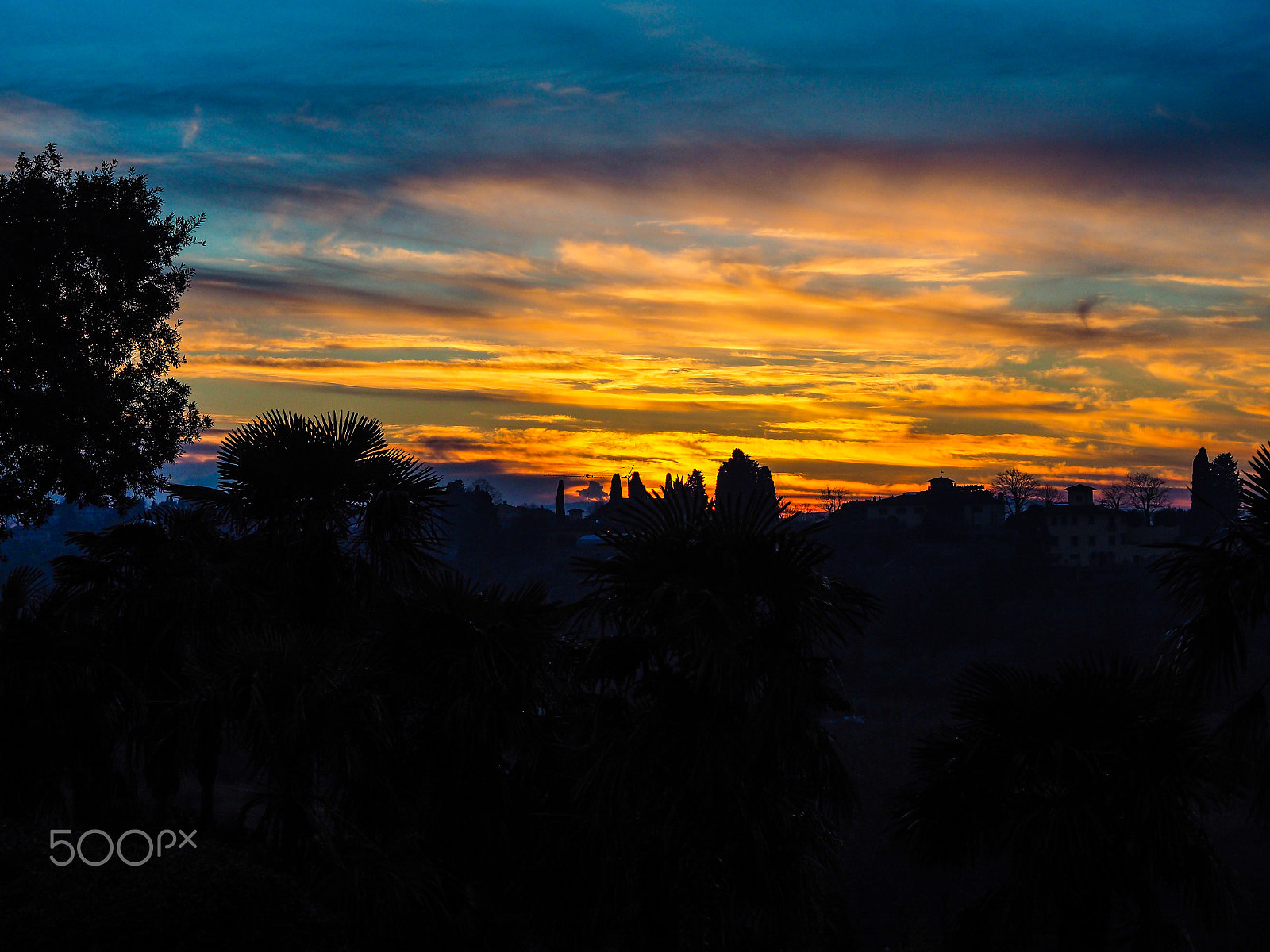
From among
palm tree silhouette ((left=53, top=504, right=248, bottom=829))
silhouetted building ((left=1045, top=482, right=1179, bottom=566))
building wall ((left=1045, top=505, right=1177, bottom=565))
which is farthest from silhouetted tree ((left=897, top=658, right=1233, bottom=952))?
building wall ((left=1045, top=505, right=1177, bottom=565))

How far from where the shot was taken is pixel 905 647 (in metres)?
106

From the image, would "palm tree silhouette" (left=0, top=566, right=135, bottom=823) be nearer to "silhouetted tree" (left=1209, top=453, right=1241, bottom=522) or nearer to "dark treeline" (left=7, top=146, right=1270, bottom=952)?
"dark treeline" (left=7, top=146, right=1270, bottom=952)

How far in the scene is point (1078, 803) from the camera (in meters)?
11.7

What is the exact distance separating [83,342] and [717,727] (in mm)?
18768

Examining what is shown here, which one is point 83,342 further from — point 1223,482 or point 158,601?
point 1223,482

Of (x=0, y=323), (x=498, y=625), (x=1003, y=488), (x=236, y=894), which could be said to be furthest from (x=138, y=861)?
(x=1003, y=488)

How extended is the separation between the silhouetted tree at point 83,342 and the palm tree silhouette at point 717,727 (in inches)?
615

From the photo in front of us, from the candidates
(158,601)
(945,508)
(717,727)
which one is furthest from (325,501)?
(945,508)

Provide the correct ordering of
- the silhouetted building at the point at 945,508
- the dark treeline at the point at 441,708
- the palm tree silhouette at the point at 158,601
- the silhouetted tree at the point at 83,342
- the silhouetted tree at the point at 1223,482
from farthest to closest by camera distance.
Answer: the silhouetted building at the point at 945,508
the silhouetted tree at the point at 1223,482
the silhouetted tree at the point at 83,342
the palm tree silhouette at the point at 158,601
the dark treeline at the point at 441,708

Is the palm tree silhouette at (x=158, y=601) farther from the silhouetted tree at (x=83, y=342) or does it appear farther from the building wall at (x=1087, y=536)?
the building wall at (x=1087, y=536)

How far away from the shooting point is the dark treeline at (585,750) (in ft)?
37.9

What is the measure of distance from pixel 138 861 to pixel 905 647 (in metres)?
101
